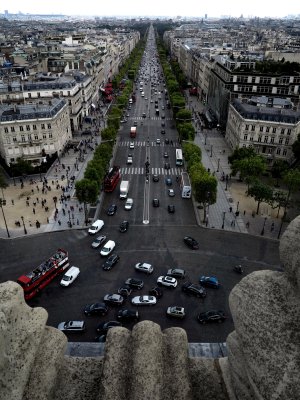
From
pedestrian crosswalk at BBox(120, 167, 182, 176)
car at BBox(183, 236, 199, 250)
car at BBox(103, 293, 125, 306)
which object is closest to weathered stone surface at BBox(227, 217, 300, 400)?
car at BBox(103, 293, 125, 306)

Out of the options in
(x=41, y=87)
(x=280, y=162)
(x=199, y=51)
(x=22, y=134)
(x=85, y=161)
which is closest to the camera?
(x=280, y=162)

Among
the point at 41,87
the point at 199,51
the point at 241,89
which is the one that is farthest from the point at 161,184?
the point at 199,51

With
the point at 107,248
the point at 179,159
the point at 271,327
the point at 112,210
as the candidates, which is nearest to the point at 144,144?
the point at 179,159

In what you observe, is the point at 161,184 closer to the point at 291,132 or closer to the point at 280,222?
the point at 280,222

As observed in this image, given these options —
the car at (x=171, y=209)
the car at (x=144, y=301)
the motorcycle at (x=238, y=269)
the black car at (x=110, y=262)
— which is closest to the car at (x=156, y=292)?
the car at (x=144, y=301)

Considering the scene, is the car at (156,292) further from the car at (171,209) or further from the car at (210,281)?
the car at (171,209)

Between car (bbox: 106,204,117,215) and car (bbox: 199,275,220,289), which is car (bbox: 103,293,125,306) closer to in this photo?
car (bbox: 199,275,220,289)
